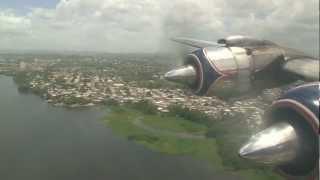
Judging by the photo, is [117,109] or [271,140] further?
[117,109]

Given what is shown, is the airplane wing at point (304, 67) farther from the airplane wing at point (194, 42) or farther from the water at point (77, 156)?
the water at point (77, 156)

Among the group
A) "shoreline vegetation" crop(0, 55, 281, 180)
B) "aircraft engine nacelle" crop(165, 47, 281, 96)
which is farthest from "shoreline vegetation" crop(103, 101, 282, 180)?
"aircraft engine nacelle" crop(165, 47, 281, 96)

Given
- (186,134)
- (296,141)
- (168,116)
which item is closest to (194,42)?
(296,141)

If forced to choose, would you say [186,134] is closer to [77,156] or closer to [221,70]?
[77,156]

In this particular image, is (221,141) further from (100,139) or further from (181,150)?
(100,139)

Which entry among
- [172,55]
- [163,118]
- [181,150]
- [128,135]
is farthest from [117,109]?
[172,55]

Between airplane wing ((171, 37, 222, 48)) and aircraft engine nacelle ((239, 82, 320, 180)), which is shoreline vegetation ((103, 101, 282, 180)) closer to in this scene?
airplane wing ((171, 37, 222, 48))

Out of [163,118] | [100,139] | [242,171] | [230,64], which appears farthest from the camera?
[163,118]
